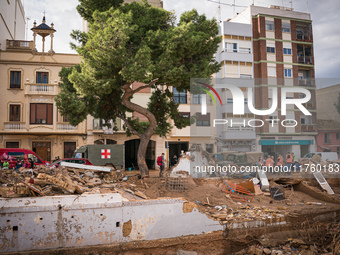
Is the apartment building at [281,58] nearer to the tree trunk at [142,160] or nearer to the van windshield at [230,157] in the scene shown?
the van windshield at [230,157]

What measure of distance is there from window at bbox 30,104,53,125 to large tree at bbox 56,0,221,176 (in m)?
12.2

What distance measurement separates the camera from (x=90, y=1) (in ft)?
41.6

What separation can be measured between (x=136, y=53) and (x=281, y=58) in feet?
86.5

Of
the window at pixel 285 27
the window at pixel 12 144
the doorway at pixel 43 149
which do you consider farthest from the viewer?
the window at pixel 285 27

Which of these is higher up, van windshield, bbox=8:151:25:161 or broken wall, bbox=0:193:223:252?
van windshield, bbox=8:151:25:161

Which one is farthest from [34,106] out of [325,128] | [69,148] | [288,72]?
[325,128]

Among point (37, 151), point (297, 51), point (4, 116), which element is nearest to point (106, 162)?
point (37, 151)

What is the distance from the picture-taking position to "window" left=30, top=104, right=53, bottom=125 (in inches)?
974

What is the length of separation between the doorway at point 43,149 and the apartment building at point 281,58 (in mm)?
Result: 20897

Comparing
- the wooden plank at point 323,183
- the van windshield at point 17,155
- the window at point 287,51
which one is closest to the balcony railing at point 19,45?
the van windshield at point 17,155

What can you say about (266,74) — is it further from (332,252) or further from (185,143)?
(332,252)

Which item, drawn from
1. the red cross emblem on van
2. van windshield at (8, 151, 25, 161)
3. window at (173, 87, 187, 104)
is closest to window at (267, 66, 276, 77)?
window at (173, 87, 187, 104)

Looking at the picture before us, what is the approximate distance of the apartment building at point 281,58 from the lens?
29922 mm

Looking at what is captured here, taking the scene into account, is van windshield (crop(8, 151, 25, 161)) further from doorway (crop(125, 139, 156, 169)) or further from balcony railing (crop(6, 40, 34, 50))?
balcony railing (crop(6, 40, 34, 50))
